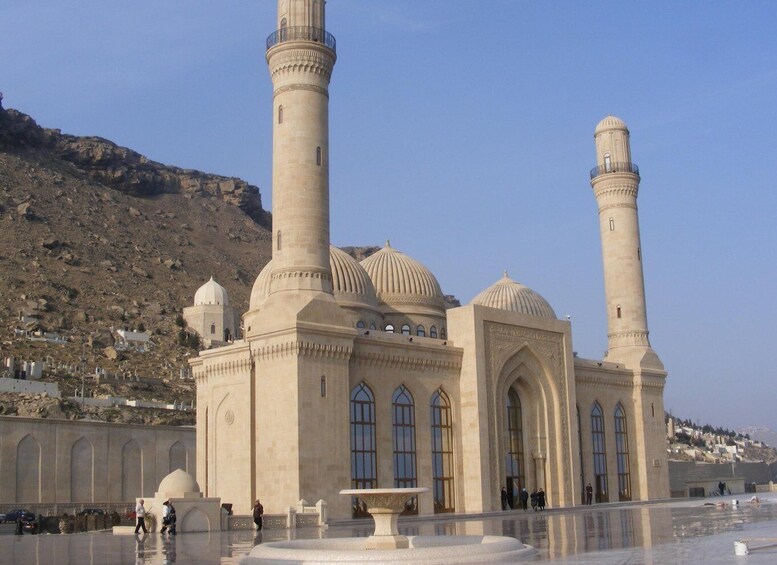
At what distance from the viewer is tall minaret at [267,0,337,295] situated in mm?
25891

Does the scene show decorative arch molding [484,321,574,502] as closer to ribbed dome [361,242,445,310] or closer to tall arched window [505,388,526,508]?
tall arched window [505,388,526,508]

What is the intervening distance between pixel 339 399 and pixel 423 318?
9.95 m

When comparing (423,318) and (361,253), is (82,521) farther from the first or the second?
(361,253)

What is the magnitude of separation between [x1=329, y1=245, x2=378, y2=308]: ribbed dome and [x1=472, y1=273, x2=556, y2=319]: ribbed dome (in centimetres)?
552

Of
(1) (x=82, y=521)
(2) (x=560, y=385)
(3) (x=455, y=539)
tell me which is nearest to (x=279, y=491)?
(1) (x=82, y=521)

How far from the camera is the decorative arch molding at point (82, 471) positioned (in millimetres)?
36897

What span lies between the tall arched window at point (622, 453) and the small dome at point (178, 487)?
19.4 metres

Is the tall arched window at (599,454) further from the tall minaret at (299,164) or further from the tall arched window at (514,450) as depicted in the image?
the tall minaret at (299,164)

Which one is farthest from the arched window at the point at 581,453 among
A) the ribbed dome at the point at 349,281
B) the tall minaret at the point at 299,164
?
the tall minaret at the point at 299,164

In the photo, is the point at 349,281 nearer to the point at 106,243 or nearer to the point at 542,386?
the point at 542,386

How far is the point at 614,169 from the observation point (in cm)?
3744

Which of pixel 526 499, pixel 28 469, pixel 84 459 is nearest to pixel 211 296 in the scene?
pixel 84 459

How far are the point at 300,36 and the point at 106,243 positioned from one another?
85.8 metres

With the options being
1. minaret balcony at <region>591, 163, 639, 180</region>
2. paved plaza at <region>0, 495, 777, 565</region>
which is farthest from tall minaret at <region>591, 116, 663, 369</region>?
paved plaza at <region>0, 495, 777, 565</region>
